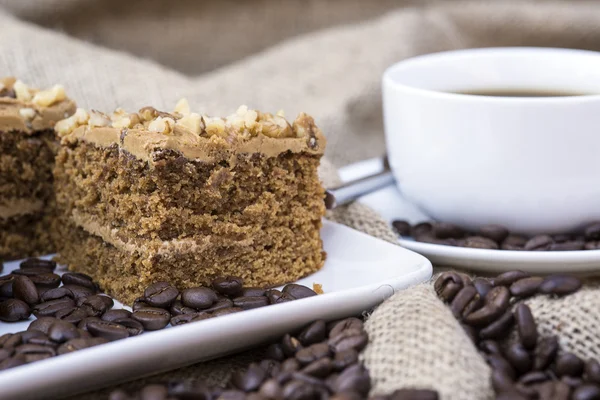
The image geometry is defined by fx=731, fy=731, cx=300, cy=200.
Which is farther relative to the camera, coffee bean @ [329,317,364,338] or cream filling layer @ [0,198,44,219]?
cream filling layer @ [0,198,44,219]

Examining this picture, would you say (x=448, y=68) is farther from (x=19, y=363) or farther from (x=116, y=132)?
(x=19, y=363)

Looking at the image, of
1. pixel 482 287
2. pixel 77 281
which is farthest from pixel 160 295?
pixel 482 287

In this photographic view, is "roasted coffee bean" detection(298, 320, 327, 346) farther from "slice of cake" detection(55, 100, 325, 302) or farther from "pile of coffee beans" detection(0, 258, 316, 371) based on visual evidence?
"slice of cake" detection(55, 100, 325, 302)

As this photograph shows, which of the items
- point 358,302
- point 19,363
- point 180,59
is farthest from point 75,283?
point 180,59

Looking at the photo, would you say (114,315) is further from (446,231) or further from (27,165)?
(446,231)

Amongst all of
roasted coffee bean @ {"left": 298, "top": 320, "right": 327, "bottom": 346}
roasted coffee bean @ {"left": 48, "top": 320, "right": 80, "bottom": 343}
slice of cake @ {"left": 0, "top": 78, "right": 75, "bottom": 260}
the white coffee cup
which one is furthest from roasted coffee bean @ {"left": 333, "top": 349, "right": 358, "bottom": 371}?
slice of cake @ {"left": 0, "top": 78, "right": 75, "bottom": 260}
